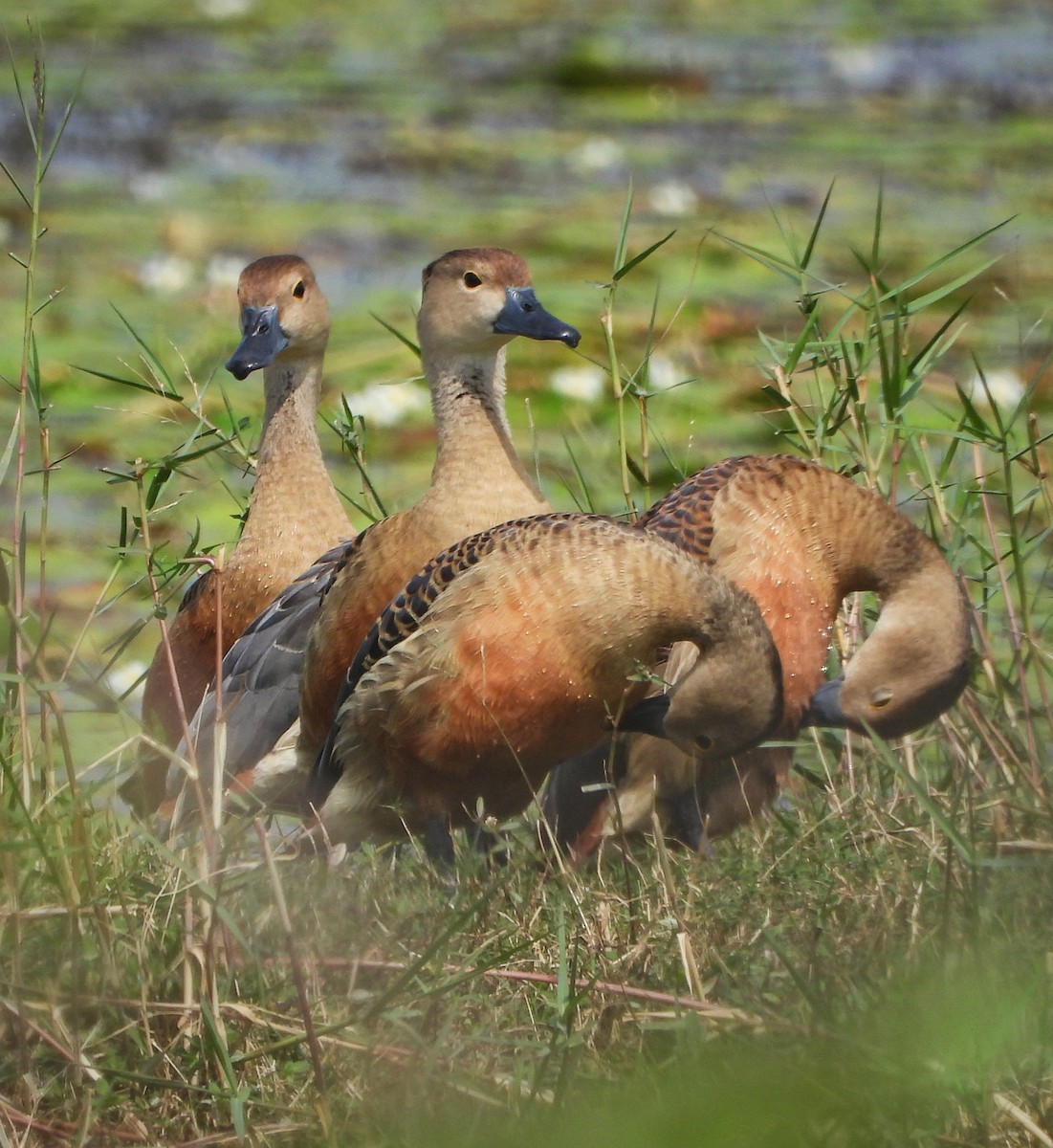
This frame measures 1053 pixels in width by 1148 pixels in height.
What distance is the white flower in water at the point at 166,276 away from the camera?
27.5 feet

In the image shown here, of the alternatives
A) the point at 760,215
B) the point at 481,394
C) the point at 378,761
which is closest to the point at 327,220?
the point at 760,215

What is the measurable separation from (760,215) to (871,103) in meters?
2.53

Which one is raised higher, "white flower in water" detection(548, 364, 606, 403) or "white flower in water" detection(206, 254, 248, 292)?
"white flower in water" detection(206, 254, 248, 292)

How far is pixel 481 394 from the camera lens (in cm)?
449

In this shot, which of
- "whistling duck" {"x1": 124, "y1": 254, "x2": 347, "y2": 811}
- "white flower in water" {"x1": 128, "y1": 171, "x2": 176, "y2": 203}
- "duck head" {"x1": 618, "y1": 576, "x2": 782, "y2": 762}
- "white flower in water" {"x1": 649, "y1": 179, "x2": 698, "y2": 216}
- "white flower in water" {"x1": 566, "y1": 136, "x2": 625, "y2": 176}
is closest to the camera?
"duck head" {"x1": 618, "y1": 576, "x2": 782, "y2": 762}

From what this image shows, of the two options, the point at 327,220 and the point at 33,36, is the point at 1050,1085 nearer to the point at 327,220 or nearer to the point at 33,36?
the point at 33,36

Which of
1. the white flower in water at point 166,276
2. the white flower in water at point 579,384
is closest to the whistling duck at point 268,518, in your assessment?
the white flower in water at point 579,384

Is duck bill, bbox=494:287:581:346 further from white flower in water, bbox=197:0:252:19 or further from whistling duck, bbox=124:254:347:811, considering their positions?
white flower in water, bbox=197:0:252:19

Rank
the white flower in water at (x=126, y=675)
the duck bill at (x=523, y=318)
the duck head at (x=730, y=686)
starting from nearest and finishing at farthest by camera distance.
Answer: the duck head at (x=730, y=686) < the duck bill at (x=523, y=318) < the white flower in water at (x=126, y=675)

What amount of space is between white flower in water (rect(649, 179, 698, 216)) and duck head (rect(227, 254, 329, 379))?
4400 mm

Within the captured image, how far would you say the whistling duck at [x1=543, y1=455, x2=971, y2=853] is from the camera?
3.38 m

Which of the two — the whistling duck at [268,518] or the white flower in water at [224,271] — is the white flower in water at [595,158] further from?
the whistling duck at [268,518]

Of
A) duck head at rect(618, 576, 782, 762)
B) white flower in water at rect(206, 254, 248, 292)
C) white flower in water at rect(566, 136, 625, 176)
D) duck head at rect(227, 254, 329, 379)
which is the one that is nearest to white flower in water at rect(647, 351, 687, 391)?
duck head at rect(227, 254, 329, 379)

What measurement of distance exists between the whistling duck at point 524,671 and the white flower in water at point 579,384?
3.12 metres
